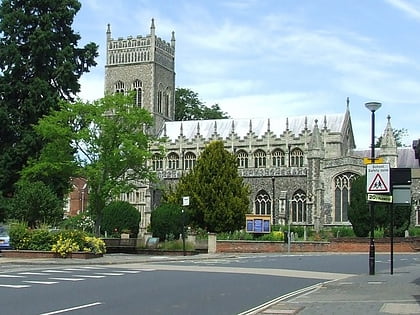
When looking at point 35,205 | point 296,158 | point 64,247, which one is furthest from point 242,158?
point 64,247

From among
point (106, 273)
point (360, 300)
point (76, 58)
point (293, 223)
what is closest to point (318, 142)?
point (293, 223)

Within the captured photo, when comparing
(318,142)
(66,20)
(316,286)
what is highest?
(66,20)

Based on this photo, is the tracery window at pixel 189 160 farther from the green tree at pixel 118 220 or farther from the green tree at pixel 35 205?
the green tree at pixel 35 205

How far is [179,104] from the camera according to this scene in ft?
336

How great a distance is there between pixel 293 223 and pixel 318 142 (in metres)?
8.49

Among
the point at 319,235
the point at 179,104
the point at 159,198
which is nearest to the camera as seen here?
the point at 319,235

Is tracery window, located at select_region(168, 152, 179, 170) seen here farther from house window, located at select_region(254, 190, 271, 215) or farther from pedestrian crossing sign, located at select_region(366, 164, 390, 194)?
pedestrian crossing sign, located at select_region(366, 164, 390, 194)

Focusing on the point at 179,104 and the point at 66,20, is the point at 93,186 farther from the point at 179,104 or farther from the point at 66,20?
the point at 179,104

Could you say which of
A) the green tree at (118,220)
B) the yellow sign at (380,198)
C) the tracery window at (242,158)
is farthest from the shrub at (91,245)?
the tracery window at (242,158)

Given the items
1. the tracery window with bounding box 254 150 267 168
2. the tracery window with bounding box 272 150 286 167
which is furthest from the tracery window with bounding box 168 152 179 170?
the tracery window with bounding box 272 150 286 167

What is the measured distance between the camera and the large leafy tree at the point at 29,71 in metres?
46.1

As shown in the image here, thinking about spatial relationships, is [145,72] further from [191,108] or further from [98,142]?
[98,142]

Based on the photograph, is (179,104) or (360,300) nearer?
(360,300)

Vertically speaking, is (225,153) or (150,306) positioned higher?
(225,153)
